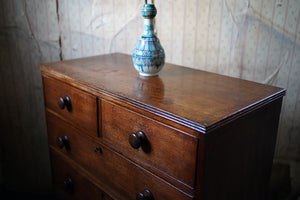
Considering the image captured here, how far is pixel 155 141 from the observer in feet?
2.72

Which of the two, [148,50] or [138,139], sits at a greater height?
[148,50]

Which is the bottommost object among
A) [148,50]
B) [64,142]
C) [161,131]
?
[64,142]

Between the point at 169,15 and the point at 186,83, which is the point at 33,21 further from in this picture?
the point at 186,83

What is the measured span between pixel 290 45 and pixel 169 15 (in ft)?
1.93

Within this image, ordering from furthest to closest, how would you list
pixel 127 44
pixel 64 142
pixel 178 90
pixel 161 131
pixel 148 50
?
pixel 127 44
pixel 64 142
pixel 148 50
pixel 178 90
pixel 161 131

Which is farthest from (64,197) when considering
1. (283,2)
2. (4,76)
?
(283,2)

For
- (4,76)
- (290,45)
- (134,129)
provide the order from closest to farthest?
(134,129) → (290,45) → (4,76)

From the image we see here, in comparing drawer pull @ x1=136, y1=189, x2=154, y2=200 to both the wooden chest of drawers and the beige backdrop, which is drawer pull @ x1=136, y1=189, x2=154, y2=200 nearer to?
the wooden chest of drawers

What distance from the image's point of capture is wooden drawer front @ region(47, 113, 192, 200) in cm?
87

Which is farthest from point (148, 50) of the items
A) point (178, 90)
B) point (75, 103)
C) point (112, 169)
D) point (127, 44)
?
point (127, 44)

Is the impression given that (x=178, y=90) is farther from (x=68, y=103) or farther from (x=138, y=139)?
(x=68, y=103)

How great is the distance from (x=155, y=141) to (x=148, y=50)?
1.25 feet

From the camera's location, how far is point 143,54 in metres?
1.07

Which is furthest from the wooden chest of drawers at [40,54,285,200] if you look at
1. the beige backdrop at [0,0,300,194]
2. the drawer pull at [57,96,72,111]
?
the beige backdrop at [0,0,300,194]
